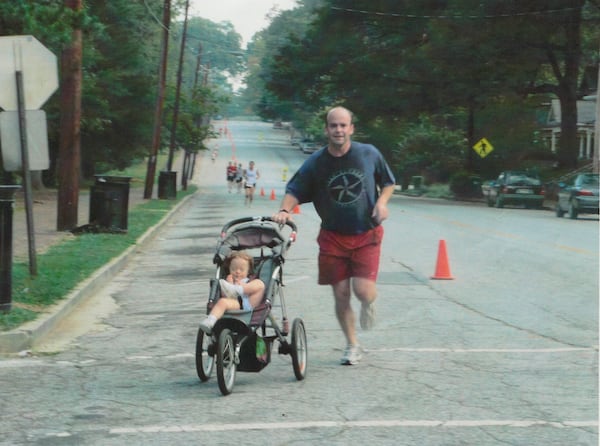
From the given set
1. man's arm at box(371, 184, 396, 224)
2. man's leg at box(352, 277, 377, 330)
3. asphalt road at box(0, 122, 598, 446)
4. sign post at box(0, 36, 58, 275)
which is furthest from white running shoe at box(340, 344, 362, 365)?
sign post at box(0, 36, 58, 275)

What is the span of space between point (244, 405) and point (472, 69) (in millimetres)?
44512

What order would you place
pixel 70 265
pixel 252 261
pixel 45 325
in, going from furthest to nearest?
pixel 70 265 < pixel 45 325 < pixel 252 261

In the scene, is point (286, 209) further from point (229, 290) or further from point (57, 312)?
point (57, 312)

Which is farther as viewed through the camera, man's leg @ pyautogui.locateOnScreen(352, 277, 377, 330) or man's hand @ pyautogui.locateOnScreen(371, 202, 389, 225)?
man's leg @ pyautogui.locateOnScreen(352, 277, 377, 330)

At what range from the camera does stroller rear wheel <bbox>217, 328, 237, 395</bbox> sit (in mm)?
7570

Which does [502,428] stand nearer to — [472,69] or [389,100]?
[472,69]

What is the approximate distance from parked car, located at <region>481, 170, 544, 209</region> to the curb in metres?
27.2

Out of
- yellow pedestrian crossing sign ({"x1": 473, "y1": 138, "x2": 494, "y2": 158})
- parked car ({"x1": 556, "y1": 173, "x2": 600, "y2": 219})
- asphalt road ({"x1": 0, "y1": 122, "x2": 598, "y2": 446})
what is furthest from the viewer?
yellow pedestrian crossing sign ({"x1": 473, "y1": 138, "x2": 494, "y2": 158})

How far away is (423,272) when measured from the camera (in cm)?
1692

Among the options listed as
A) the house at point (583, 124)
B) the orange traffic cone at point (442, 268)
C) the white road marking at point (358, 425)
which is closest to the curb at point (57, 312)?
the white road marking at point (358, 425)

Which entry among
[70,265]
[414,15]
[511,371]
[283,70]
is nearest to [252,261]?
[511,371]

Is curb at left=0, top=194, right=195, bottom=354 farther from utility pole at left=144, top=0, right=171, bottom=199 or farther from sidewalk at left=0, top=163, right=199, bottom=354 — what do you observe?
utility pole at left=144, top=0, right=171, bottom=199

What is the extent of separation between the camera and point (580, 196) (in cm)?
3484

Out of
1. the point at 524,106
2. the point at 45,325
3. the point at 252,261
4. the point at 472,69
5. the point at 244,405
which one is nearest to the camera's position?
the point at 244,405
